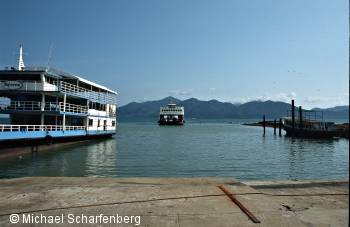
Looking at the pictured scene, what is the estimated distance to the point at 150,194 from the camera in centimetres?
834

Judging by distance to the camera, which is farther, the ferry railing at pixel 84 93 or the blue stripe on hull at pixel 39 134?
the ferry railing at pixel 84 93

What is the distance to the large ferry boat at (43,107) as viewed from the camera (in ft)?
96.2

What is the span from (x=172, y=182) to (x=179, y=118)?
116 m

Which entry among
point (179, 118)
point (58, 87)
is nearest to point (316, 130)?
point (58, 87)

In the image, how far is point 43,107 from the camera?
31.6 m

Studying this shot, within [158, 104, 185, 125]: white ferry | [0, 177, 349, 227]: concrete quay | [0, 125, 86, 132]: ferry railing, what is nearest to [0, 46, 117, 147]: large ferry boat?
[0, 125, 86, 132]: ferry railing

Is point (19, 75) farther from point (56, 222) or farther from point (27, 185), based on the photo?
point (56, 222)

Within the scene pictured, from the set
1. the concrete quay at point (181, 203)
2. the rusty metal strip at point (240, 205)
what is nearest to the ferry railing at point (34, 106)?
the concrete quay at point (181, 203)

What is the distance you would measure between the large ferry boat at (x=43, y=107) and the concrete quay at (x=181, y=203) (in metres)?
18.3

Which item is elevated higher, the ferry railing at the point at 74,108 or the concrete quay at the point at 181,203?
the ferry railing at the point at 74,108

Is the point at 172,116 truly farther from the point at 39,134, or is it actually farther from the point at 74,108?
the point at 39,134

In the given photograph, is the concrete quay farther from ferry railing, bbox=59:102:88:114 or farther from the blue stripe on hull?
ferry railing, bbox=59:102:88:114

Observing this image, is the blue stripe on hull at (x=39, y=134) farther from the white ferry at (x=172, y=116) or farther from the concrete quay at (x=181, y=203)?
the white ferry at (x=172, y=116)

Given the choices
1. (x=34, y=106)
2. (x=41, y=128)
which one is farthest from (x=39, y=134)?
(x=34, y=106)
